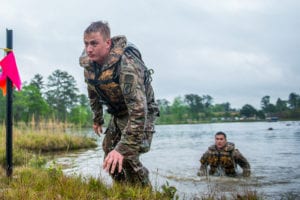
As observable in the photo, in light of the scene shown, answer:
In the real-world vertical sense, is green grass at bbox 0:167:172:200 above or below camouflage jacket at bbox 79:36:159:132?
below

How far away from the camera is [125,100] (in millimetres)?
3949

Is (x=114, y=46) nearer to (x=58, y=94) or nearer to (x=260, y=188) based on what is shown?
(x=260, y=188)

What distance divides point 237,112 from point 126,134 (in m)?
176

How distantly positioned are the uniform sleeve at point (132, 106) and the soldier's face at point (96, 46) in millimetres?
357

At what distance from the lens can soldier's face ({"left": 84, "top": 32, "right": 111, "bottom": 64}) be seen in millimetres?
4051

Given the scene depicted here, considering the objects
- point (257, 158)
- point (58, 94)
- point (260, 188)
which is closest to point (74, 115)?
point (58, 94)

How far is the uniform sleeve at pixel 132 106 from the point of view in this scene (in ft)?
12.6

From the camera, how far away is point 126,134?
12.9 feet

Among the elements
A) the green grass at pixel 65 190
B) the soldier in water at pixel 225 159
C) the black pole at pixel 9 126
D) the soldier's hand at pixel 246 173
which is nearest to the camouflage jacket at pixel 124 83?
the green grass at pixel 65 190

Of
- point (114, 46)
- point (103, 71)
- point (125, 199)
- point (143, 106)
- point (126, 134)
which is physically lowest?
point (125, 199)

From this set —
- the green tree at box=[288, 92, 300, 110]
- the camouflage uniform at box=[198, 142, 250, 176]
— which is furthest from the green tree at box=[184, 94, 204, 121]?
the camouflage uniform at box=[198, 142, 250, 176]

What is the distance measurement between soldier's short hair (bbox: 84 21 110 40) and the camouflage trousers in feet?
4.48

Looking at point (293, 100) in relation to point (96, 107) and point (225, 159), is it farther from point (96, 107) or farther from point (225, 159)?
point (96, 107)

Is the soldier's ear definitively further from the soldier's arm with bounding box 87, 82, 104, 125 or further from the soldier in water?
the soldier in water
